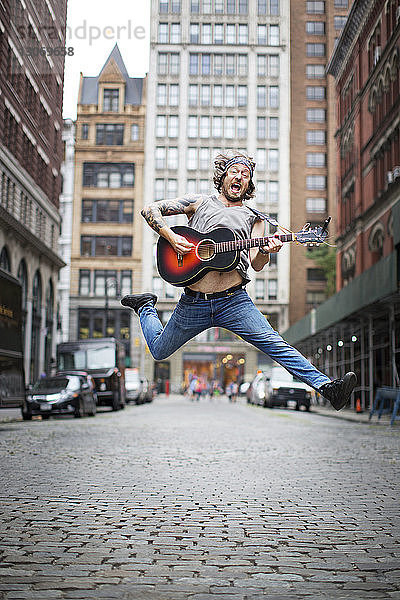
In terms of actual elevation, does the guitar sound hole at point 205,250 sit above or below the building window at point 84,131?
below

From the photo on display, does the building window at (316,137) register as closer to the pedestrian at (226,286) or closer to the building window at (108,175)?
the building window at (108,175)

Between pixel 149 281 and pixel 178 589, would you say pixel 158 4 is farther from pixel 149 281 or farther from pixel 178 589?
pixel 178 589

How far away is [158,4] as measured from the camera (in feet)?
244

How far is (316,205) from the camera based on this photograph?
270ft

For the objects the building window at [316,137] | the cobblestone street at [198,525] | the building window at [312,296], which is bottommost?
Result: the cobblestone street at [198,525]

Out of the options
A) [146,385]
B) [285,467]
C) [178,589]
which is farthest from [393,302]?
[146,385]

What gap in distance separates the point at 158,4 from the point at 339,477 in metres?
71.5

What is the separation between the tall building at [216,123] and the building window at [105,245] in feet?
7.94

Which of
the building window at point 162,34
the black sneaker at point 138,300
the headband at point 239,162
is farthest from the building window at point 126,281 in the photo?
the headband at point 239,162

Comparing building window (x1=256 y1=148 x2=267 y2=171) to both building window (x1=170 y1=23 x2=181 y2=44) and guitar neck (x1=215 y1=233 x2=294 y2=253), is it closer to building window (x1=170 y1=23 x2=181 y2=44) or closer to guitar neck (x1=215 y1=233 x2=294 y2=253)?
building window (x1=170 y1=23 x2=181 y2=44)

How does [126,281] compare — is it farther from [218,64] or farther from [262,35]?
[262,35]

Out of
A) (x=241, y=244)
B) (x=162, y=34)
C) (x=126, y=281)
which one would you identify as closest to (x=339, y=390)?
(x=241, y=244)

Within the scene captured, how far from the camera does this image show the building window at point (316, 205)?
81.9 m

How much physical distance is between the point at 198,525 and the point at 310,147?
3117 inches
